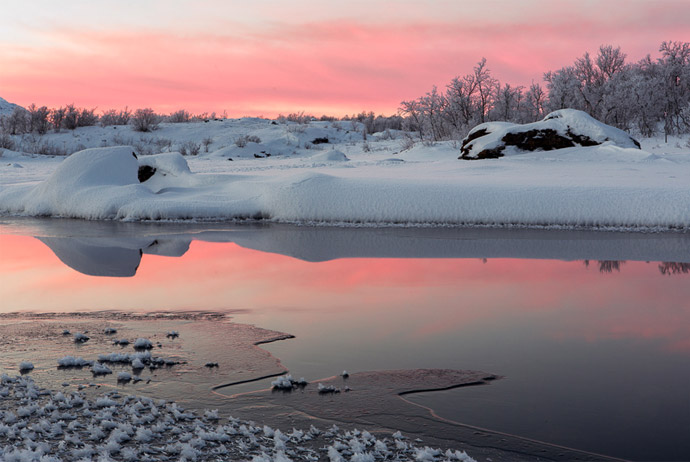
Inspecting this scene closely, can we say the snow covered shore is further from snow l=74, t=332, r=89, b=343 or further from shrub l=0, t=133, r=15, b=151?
shrub l=0, t=133, r=15, b=151

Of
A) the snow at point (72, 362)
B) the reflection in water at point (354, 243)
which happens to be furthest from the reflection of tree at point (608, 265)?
the snow at point (72, 362)

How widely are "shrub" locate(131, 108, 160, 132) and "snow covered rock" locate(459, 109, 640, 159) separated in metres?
20.7

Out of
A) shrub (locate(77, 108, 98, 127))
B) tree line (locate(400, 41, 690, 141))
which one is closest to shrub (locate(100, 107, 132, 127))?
shrub (locate(77, 108, 98, 127))

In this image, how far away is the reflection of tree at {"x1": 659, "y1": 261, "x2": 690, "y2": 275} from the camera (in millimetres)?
6312

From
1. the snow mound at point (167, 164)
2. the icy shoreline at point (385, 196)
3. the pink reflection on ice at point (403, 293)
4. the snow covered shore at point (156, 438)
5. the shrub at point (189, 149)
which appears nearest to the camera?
the snow covered shore at point (156, 438)

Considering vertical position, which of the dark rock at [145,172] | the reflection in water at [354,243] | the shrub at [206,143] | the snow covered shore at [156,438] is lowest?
the snow covered shore at [156,438]

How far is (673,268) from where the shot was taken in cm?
648

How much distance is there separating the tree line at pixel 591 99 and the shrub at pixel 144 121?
13.0 metres

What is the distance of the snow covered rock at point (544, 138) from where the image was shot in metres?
15.7

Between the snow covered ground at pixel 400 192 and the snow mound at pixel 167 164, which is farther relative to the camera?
the snow mound at pixel 167 164

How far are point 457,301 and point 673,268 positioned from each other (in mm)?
2778

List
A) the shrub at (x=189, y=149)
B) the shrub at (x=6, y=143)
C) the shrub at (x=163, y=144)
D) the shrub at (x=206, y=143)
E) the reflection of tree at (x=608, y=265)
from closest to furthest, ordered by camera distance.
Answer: the reflection of tree at (x=608, y=265)
the shrub at (x=6, y=143)
the shrub at (x=189, y=149)
the shrub at (x=206, y=143)
the shrub at (x=163, y=144)

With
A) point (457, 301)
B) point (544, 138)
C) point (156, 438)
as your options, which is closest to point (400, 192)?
point (457, 301)

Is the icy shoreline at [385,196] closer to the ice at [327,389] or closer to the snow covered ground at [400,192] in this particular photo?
the snow covered ground at [400,192]
